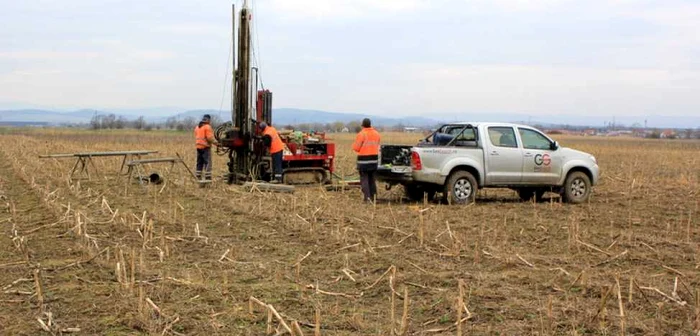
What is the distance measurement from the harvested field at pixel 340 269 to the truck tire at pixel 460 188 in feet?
2.10

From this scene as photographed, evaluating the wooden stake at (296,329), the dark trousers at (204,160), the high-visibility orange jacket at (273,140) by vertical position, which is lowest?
the wooden stake at (296,329)

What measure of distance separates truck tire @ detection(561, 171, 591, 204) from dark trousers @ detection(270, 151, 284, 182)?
624cm

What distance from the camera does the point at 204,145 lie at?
2045 cm

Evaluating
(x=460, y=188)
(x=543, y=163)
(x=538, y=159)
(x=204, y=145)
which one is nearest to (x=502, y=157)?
(x=538, y=159)

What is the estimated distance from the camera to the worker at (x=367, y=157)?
1573cm

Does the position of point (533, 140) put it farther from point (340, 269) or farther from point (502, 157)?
point (340, 269)

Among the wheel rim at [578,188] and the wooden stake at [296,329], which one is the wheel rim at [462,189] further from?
the wooden stake at [296,329]

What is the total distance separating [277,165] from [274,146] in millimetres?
449

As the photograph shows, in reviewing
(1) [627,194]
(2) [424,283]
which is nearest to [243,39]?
(1) [627,194]

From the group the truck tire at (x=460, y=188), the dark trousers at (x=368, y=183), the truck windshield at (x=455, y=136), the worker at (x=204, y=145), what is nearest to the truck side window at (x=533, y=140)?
the truck windshield at (x=455, y=136)

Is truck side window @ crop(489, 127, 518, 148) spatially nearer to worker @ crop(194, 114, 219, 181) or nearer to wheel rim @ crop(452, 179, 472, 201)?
wheel rim @ crop(452, 179, 472, 201)

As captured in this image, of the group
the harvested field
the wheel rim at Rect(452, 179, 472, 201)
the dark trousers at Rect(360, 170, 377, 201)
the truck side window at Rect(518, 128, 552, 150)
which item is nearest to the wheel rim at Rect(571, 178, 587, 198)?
the truck side window at Rect(518, 128, 552, 150)

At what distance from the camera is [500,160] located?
15.7 meters

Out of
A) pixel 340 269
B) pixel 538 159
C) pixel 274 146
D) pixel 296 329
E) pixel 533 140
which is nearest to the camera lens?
pixel 296 329
